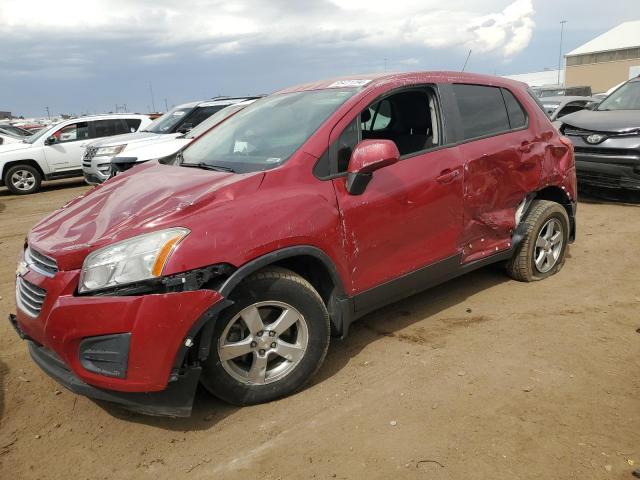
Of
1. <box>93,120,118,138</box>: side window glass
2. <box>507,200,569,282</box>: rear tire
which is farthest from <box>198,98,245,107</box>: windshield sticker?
<box>507,200,569,282</box>: rear tire

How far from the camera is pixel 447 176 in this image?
12.0ft

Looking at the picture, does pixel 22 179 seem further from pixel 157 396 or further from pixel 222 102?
pixel 157 396

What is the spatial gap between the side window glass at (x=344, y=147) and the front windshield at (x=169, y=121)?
741 cm

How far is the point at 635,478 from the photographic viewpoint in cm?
228

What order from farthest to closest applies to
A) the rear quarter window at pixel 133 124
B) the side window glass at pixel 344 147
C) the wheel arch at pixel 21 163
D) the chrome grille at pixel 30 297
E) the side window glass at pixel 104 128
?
1. the rear quarter window at pixel 133 124
2. the side window glass at pixel 104 128
3. the wheel arch at pixel 21 163
4. the side window glass at pixel 344 147
5. the chrome grille at pixel 30 297

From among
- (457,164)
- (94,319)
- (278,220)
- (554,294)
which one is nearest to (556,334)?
(554,294)

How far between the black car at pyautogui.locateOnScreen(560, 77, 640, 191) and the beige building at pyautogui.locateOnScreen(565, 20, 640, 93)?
5559cm

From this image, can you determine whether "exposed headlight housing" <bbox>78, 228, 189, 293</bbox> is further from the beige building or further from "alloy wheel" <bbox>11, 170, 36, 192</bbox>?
the beige building

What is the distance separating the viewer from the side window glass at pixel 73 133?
39.5 feet

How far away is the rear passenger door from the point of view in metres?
3.87

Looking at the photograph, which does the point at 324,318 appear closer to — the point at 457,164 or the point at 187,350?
the point at 187,350

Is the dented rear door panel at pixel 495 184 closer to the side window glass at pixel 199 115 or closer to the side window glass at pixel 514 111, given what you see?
the side window glass at pixel 514 111

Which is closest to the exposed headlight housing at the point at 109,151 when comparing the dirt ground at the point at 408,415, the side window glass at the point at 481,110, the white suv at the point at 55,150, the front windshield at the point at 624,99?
the white suv at the point at 55,150

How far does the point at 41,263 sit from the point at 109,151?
7461mm
